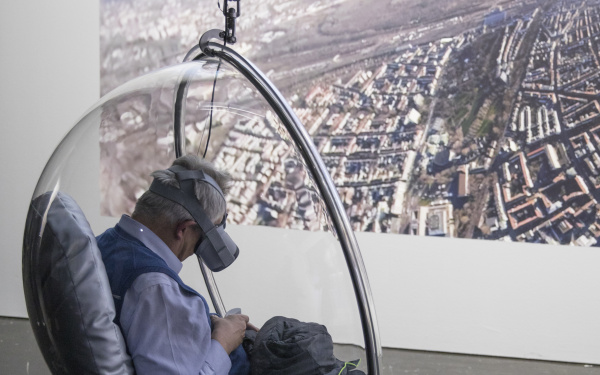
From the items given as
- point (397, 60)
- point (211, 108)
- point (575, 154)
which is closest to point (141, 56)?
point (397, 60)

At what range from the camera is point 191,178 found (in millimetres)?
1461

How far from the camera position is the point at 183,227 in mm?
1479

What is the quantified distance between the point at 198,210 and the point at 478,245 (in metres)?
2.65

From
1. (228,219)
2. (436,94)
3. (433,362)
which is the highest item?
(436,94)

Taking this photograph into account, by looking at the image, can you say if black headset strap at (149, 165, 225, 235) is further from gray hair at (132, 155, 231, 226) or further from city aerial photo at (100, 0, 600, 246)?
city aerial photo at (100, 0, 600, 246)

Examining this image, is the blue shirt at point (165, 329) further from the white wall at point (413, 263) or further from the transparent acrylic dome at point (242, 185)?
the white wall at point (413, 263)

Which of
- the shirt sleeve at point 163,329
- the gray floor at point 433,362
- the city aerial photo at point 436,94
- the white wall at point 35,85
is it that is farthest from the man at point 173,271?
the white wall at point 35,85

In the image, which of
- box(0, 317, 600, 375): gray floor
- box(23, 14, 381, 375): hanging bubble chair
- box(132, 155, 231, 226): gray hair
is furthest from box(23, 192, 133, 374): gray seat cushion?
box(0, 317, 600, 375): gray floor

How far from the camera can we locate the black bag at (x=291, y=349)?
1.44m

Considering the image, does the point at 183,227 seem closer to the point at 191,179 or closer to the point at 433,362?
the point at 191,179

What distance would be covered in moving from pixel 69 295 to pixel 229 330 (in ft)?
0.99

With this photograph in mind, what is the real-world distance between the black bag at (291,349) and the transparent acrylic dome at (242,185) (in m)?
0.02

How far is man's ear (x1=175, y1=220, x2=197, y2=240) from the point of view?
148 centimetres

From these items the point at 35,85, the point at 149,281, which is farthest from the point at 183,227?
the point at 35,85
